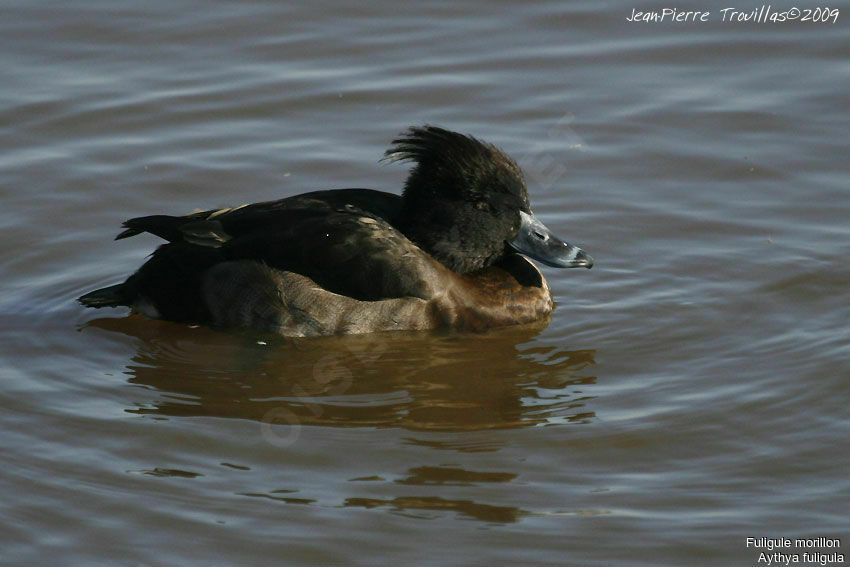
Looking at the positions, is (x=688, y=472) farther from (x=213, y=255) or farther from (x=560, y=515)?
(x=213, y=255)

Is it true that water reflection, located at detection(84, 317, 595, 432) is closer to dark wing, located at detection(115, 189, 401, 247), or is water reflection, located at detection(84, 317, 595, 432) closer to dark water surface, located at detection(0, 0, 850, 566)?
dark water surface, located at detection(0, 0, 850, 566)

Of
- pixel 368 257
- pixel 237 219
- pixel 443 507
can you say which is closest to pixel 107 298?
pixel 237 219

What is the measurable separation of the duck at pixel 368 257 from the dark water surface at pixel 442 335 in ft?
0.57

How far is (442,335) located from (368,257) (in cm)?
74

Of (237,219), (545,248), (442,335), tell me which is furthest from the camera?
(545,248)

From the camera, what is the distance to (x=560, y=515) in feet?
21.0

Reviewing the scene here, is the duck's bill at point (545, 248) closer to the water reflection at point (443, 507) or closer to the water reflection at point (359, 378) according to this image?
the water reflection at point (359, 378)

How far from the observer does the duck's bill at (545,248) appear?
883cm

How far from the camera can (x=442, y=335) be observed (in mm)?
8625

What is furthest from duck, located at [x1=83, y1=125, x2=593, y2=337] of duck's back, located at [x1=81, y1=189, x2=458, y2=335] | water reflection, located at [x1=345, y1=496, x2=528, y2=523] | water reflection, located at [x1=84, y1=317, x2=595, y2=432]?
water reflection, located at [x1=345, y1=496, x2=528, y2=523]

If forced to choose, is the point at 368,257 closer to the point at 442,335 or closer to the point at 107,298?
the point at 442,335

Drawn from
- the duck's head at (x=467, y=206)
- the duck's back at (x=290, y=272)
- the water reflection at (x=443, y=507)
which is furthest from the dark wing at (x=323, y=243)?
the water reflection at (x=443, y=507)

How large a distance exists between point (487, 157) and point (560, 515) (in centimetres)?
289

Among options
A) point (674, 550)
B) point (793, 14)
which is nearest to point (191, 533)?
point (674, 550)
